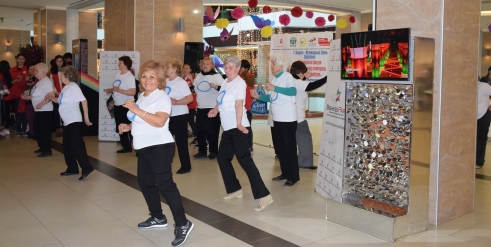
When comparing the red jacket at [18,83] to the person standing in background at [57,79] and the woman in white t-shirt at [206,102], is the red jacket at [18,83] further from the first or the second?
the woman in white t-shirt at [206,102]

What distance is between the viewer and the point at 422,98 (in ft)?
13.3

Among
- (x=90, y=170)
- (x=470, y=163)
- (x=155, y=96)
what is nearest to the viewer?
(x=155, y=96)

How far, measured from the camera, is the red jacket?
10.3 m

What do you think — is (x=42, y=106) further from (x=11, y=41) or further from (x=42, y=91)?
(x=11, y=41)

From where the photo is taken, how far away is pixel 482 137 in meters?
7.47

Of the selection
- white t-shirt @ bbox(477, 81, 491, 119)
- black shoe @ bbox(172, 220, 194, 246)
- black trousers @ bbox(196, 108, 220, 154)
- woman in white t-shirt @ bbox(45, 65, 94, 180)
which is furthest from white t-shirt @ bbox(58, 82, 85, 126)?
white t-shirt @ bbox(477, 81, 491, 119)

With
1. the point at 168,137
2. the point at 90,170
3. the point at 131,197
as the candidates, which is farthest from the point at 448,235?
the point at 90,170

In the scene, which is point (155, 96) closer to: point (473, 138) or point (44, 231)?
point (44, 231)

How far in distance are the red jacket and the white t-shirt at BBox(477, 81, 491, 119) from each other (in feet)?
27.9

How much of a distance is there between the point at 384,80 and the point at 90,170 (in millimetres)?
3887

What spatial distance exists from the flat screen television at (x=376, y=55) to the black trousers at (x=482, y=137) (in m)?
4.08

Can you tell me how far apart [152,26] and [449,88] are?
7.68 m

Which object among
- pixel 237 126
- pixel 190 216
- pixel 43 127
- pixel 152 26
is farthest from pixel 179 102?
pixel 152 26

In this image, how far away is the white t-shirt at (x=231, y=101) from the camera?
15.6ft
